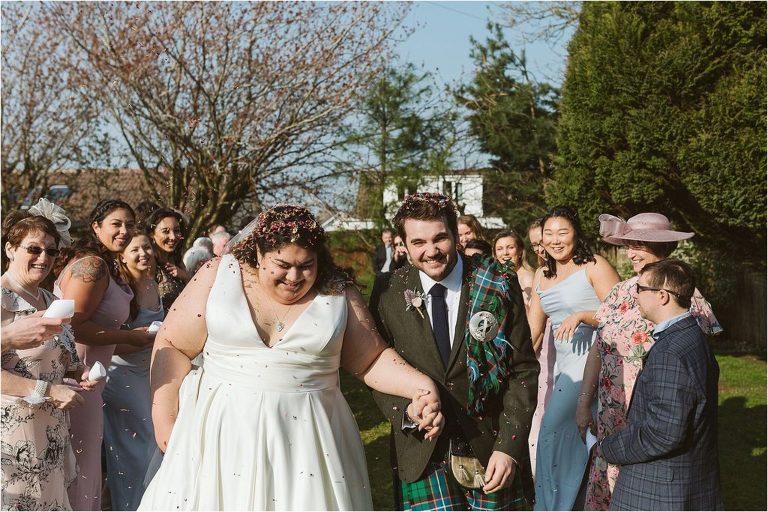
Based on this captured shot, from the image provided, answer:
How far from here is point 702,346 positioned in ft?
13.0

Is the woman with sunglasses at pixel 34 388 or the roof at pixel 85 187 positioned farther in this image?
the roof at pixel 85 187

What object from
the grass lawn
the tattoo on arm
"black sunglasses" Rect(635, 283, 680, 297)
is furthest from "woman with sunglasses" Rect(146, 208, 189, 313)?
"black sunglasses" Rect(635, 283, 680, 297)

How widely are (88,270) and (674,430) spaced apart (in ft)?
12.0

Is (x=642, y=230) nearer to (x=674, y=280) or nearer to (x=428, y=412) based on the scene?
(x=674, y=280)

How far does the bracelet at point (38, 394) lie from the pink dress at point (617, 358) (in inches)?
119

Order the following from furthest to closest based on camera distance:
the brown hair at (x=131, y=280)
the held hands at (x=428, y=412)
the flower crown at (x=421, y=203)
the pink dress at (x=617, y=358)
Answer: the brown hair at (x=131, y=280), the pink dress at (x=617, y=358), the flower crown at (x=421, y=203), the held hands at (x=428, y=412)

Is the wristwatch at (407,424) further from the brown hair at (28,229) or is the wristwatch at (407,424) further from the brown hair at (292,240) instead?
the brown hair at (28,229)

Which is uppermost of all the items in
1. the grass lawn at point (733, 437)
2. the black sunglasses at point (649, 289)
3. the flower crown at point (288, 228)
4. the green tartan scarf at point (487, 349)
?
the flower crown at point (288, 228)

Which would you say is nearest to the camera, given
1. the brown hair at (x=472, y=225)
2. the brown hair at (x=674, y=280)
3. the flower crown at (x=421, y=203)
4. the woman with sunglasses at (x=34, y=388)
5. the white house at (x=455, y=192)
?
the flower crown at (x=421, y=203)

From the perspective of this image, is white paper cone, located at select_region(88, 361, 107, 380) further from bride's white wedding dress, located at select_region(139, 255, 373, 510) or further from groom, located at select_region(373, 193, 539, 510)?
groom, located at select_region(373, 193, 539, 510)

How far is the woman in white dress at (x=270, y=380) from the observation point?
3.69m

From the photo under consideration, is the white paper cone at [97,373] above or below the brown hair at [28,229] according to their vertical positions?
below

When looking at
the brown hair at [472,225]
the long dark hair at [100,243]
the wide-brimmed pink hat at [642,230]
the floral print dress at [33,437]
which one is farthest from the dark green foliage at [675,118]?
the floral print dress at [33,437]

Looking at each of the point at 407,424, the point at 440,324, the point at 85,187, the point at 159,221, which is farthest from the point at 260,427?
the point at 85,187
